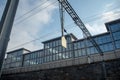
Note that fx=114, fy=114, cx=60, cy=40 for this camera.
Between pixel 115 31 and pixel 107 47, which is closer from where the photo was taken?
pixel 115 31

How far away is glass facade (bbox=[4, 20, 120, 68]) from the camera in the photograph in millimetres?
27875

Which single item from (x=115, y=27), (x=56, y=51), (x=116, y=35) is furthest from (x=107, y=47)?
(x=56, y=51)

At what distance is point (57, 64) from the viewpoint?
1498 cm

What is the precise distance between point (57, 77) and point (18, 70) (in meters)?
8.02

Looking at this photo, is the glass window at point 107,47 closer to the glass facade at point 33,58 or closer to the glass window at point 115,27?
the glass window at point 115,27

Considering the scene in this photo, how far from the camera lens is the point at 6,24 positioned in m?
3.57

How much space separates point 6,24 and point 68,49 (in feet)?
103

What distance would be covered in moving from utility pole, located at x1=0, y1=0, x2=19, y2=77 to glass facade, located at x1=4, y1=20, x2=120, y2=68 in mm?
26510

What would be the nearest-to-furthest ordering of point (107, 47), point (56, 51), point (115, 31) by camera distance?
point (115, 31) < point (107, 47) < point (56, 51)

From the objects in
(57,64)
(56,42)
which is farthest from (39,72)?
(56,42)

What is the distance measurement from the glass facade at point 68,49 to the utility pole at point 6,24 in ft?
87.0

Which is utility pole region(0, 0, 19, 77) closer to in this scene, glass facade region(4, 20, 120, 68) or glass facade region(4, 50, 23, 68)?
glass facade region(4, 20, 120, 68)

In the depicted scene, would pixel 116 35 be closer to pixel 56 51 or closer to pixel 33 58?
pixel 56 51

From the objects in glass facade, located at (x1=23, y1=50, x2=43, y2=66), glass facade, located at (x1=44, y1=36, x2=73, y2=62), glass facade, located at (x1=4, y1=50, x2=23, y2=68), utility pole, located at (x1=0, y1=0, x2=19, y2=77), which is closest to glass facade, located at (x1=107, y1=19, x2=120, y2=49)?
glass facade, located at (x1=44, y1=36, x2=73, y2=62)
